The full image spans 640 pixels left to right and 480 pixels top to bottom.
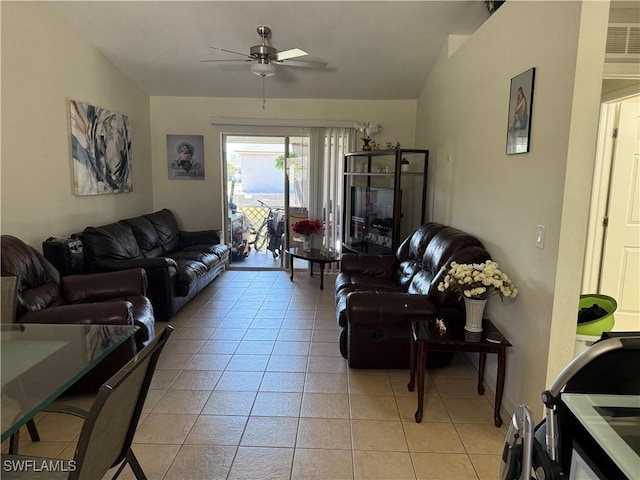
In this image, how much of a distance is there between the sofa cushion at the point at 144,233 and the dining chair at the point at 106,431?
3354mm

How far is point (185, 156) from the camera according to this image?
5828 millimetres

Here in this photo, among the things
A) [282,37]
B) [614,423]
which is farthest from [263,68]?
[614,423]

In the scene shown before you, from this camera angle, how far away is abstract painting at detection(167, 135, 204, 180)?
5.79 metres

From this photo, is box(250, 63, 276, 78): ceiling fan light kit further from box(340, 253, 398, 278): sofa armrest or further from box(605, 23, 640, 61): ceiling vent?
box(605, 23, 640, 61): ceiling vent

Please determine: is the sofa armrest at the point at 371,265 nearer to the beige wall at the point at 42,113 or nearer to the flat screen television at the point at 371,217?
the flat screen television at the point at 371,217

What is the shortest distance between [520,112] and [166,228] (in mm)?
4363

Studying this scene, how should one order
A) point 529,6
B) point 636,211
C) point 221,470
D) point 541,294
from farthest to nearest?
point 636,211, point 529,6, point 541,294, point 221,470

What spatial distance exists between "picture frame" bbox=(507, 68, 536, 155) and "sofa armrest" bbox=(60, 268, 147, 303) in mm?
2881

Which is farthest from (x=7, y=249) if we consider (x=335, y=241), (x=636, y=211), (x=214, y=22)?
(x=636, y=211)

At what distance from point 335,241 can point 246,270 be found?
4.66 ft

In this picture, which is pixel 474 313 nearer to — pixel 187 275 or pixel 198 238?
pixel 187 275

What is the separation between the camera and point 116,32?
405 centimetres

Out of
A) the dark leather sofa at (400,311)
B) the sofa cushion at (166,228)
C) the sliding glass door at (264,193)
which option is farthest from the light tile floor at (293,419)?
the sliding glass door at (264,193)

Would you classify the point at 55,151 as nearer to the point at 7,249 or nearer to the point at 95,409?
the point at 7,249
